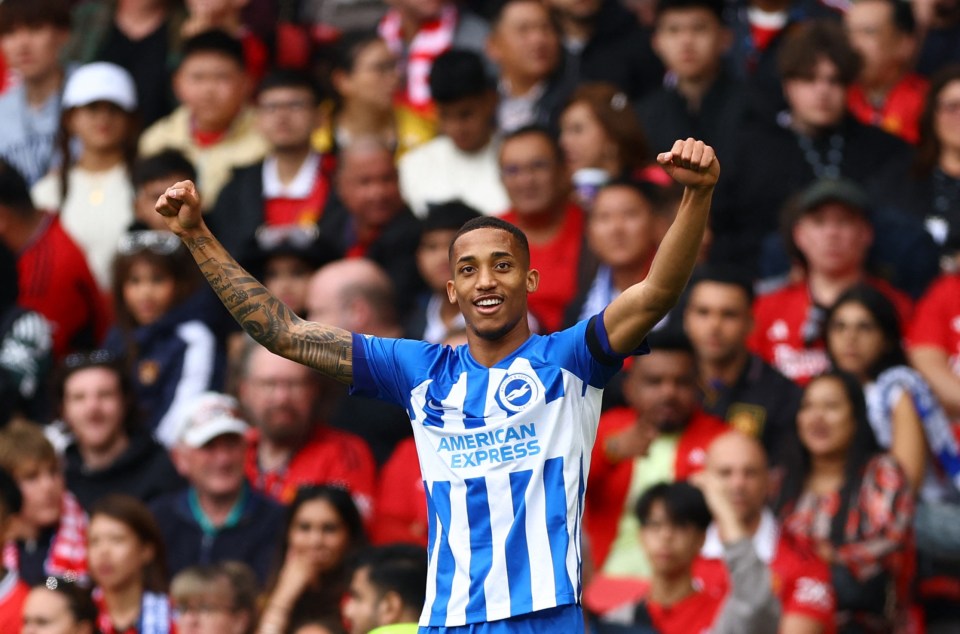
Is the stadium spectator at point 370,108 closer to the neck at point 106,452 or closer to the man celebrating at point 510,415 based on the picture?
the neck at point 106,452

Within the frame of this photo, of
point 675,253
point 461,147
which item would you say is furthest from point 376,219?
point 675,253

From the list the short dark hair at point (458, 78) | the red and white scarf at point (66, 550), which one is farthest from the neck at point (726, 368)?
the red and white scarf at point (66, 550)

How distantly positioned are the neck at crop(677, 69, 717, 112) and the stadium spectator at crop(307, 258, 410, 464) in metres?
2.41

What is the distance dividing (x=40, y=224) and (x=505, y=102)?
3.10 m

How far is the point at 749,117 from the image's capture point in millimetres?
12875

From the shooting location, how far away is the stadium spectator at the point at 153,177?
13.4 meters

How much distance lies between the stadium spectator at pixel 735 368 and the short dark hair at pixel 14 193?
452 cm

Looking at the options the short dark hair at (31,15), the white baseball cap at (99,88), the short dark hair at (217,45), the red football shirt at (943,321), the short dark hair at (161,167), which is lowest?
the red football shirt at (943,321)

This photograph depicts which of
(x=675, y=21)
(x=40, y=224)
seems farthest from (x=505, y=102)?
(x=40, y=224)

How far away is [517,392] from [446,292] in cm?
178

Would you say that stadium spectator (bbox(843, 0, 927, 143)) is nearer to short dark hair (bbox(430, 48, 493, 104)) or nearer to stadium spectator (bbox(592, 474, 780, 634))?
short dark hair (bbox(430, 48, 493, 104))

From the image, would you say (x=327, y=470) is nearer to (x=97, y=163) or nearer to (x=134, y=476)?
(x=134, y=476)

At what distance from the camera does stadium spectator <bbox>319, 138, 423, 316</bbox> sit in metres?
12.8

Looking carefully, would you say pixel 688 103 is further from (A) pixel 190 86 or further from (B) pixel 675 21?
(A) pixel 190 86
